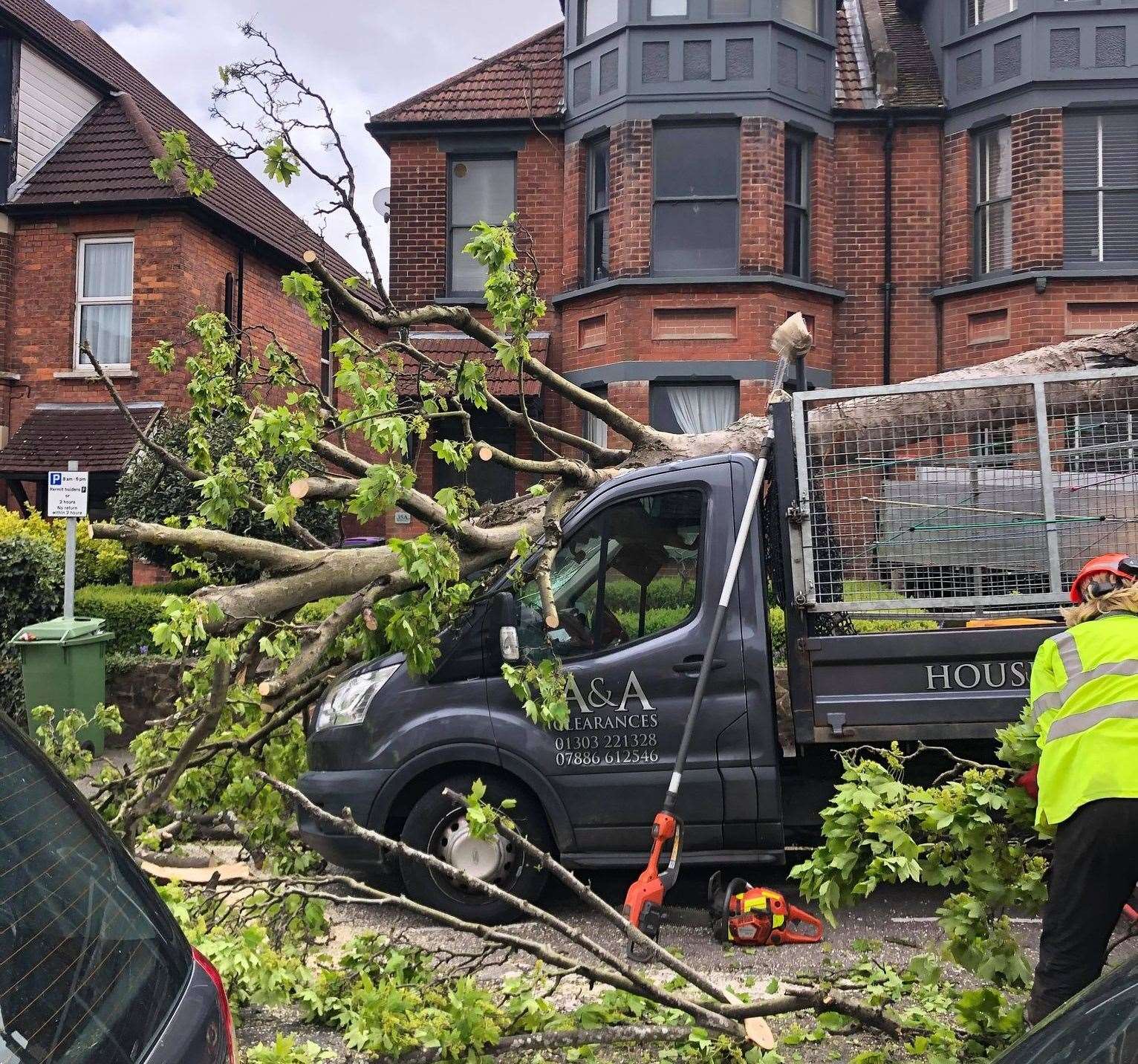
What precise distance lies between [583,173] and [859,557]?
11572 mm

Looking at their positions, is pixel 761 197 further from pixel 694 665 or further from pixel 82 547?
pixel 694 665

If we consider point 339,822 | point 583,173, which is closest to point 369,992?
point 339,822

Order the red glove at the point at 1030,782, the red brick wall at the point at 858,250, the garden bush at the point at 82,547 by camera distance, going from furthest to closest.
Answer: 1. the red brick wall at the point at 858,250
2. the garden bush at the point at 82,547
3. the red glove at the point at 1030,782

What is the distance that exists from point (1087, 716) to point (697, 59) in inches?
539

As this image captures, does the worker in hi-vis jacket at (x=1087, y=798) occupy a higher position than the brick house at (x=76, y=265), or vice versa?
the brick house at (x=76, y=265)

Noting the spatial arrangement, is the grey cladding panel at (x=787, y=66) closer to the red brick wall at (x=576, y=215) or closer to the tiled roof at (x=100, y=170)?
the red brick wall at (x=576, y=215)

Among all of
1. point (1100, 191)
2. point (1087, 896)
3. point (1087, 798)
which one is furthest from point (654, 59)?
point (1087, 896)

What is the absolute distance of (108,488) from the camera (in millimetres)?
16641

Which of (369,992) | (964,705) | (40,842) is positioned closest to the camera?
(40,842)

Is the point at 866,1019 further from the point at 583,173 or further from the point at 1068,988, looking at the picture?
the point at 583,173

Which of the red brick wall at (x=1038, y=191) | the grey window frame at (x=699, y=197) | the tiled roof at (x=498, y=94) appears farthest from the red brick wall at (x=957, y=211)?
the tiled roof at (x=498, y=94)

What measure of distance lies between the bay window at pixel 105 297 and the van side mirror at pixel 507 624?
13.1 m

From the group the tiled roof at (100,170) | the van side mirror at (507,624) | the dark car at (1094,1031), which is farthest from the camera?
the tiled roof at (100,170)

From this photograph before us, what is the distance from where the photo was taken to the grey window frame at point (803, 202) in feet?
51.6
